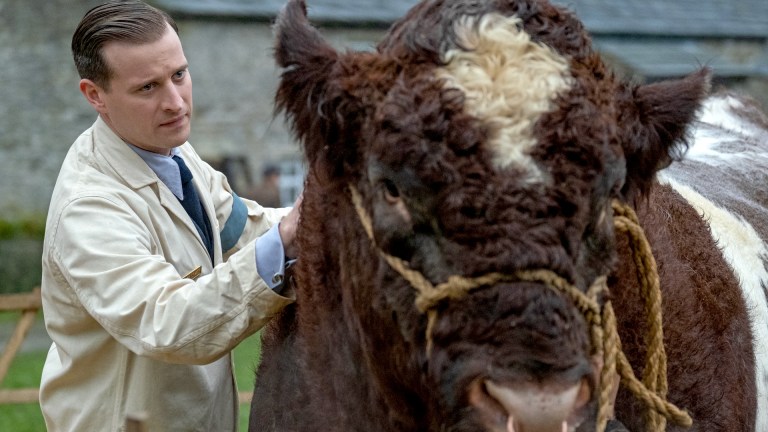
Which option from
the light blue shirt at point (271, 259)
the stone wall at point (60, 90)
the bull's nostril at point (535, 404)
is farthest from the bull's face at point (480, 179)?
the stone wall at point (60, 90)

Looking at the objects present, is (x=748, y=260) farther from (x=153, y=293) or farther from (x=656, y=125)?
(x=153, y=293)

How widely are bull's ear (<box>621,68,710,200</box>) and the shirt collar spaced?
161 cm

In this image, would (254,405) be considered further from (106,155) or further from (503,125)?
(503,125)

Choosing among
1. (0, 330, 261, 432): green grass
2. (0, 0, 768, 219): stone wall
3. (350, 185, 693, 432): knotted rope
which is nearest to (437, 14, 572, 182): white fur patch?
(350, 185, 693, 432): knotted rope

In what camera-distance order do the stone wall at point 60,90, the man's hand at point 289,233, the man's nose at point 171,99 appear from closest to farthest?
the man's hand at point 289,233 → the man's nose at point 171,99 → the stone wall at point 60,90

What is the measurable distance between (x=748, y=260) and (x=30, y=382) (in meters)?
8.98

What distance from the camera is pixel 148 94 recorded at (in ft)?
12.9

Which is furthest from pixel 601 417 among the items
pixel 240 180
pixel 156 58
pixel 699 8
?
pixel 699 8

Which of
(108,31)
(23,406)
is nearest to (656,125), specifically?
(108,31)

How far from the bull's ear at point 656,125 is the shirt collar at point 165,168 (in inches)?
63.4

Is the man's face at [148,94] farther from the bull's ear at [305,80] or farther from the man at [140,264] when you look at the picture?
the bull's ear at [305,80]

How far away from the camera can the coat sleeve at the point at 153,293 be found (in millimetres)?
3521

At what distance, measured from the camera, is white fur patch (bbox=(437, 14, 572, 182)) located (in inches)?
118

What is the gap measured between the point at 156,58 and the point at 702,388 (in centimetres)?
210
